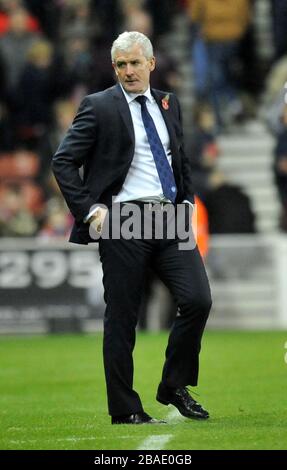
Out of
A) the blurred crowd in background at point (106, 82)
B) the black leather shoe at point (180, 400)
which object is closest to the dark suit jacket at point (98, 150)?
the black leather shoe at point (180, 400)

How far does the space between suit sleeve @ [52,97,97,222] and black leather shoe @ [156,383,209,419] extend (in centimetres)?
122

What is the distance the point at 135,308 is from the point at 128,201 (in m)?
0.65

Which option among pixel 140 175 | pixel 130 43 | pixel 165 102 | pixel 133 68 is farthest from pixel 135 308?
pixel 130 43

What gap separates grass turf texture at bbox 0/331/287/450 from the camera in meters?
8.19

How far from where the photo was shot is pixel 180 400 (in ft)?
29.5

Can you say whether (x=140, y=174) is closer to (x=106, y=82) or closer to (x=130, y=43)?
(x=130, y=43)

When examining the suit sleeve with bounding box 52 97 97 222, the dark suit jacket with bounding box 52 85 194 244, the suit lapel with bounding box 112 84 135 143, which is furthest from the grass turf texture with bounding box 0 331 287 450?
the suit lapel with bounding box 112 84 135 143

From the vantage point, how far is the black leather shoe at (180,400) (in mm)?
8984

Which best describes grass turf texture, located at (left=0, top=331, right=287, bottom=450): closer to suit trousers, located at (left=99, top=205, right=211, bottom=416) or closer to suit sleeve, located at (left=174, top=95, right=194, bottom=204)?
suit trousers, located at (left=99, top=205, right=211, bottom=416)

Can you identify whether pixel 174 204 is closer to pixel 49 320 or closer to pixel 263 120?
pixel 49 320

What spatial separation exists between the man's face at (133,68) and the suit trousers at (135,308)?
93 cm

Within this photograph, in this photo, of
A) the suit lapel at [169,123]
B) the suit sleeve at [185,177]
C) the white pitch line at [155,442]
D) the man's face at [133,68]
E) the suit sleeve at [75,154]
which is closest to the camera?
the white pitch line at [155,442]

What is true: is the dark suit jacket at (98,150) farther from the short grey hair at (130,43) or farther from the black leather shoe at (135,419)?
the black leather shoe at (135,419)
